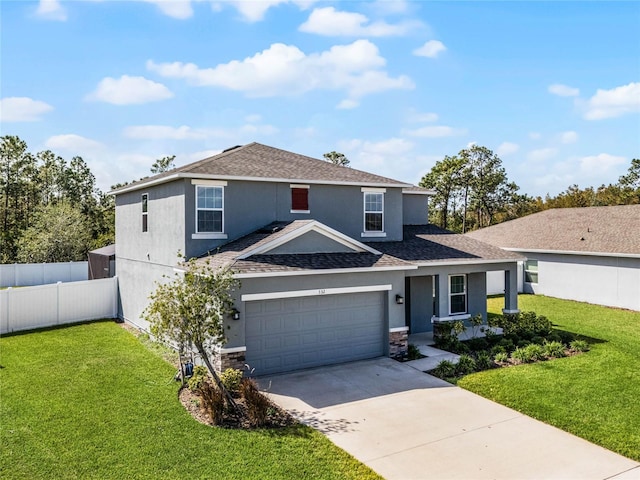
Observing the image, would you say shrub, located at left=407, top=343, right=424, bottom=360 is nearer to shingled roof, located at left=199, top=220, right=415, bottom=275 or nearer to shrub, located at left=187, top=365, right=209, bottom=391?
shingled roof, located at left=199, top=220, right=415, bottom=275

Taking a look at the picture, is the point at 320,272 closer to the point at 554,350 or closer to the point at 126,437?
the point at 126,437

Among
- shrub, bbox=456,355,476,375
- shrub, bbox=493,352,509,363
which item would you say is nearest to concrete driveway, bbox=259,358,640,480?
shrub, bbox=456,355,476,375

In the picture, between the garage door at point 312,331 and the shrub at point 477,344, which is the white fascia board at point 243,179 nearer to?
the garage door at point 312,331

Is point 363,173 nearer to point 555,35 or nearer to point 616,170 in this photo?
point 555,35

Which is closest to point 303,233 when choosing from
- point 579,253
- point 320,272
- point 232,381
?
point 320,272

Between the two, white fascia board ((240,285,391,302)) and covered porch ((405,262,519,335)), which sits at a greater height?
white fascia board ((240,285,391,302))

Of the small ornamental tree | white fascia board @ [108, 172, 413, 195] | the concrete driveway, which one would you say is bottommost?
the concrete driveway

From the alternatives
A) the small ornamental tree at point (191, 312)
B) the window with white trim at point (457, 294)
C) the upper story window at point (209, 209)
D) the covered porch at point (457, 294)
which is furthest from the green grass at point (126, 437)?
the window with white trim at point (457, 294)
